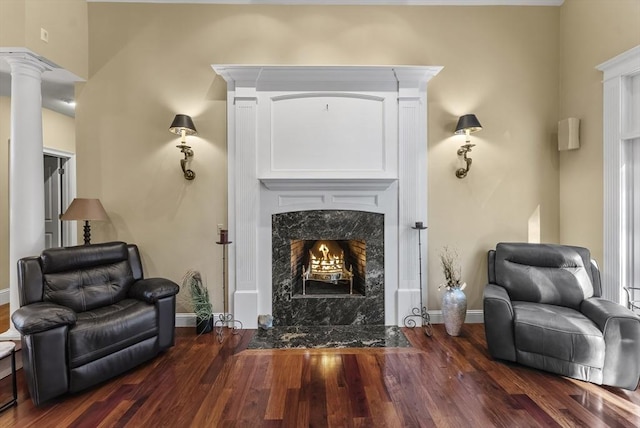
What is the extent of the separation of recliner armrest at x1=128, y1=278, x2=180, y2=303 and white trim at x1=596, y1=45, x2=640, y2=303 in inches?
168

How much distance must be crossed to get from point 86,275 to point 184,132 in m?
1.67

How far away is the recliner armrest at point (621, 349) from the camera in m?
2.27

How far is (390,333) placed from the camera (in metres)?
Result: 3.30

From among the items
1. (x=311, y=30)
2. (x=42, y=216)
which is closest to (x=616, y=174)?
(x=311, y=30)

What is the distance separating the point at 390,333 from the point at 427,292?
0.69 meters

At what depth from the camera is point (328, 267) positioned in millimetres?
3742

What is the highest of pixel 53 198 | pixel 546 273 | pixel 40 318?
pixel 53 198

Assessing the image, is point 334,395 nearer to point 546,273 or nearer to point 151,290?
point 151,290

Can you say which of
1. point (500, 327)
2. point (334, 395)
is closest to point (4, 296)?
point (334, 395)

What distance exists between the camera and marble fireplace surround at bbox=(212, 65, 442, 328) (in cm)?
345

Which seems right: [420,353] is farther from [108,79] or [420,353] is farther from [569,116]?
[108,79]

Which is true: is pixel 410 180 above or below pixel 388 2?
below

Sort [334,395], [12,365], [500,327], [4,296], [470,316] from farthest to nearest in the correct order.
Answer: [4,296] → [470,316] → [500,327] → [334,395] → [12,365]

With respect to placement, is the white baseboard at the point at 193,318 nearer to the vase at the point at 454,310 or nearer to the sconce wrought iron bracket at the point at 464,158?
the vase at the point at 454,310
